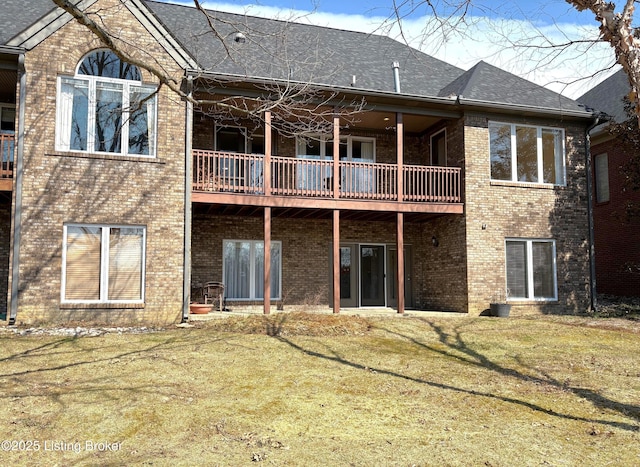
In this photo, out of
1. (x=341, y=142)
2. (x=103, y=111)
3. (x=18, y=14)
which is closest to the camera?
(x=103, y=111)

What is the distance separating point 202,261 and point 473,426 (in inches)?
415

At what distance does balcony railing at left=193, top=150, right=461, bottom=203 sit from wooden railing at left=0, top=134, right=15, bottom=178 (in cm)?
401

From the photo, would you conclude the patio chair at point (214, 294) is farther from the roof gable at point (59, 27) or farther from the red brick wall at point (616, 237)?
the red brick wall at point (616, 237)

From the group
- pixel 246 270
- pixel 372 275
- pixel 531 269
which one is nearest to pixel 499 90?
pixel 531 269

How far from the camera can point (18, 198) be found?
11102mm

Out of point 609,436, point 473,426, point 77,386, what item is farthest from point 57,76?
point 609,436

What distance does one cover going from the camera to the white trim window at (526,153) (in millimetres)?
15211

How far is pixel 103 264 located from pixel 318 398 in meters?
7.13

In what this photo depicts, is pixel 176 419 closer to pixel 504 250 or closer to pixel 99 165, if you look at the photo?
pixel 99 165

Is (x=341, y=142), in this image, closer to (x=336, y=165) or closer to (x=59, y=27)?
(x=336, y=165)

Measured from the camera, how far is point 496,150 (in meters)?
15.2

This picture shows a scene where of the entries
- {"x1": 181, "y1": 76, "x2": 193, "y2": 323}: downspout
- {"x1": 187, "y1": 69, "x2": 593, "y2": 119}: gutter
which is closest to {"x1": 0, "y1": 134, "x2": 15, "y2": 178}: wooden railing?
{"x1": 181, "y1": 76, "x2": 193, "y2": 323}: downspout

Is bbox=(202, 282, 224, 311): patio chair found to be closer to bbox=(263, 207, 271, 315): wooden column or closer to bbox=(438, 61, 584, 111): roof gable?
bbox=(263, 207, 271, 315): wooden column

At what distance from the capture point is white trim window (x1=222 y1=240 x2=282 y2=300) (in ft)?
49.7
